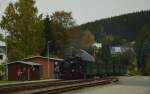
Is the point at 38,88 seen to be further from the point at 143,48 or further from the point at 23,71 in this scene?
the point at 143,48

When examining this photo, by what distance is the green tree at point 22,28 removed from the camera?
237ft

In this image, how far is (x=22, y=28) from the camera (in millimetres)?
73062

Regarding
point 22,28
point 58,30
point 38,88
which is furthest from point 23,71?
point 58,30

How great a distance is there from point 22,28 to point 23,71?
20.1 m

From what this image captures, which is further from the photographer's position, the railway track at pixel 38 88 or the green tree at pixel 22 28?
the green tree at pixel 22 28

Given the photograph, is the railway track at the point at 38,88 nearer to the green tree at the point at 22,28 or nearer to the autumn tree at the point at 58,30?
the green tree at the point at 22,28

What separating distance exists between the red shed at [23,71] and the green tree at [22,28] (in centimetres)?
1442

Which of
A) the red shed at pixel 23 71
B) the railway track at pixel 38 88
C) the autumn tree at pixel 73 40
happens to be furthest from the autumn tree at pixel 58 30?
the railway track at pixel 38 88

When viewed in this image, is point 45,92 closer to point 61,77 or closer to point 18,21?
point 61,77

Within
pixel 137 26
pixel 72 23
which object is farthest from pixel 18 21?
pixel 137 26

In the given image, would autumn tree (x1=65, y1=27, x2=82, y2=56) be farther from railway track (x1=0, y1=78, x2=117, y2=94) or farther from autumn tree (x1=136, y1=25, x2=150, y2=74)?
railway track (x1=0, y1=78, x2=117, y2=94)

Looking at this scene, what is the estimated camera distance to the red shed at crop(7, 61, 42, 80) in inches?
2138

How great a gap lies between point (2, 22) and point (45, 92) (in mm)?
54917

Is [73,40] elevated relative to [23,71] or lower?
elevated
